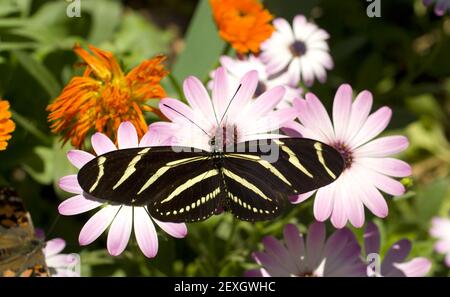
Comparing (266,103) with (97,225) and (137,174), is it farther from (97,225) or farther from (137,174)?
(97,225)

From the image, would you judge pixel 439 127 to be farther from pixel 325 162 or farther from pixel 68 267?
pixel 68 267

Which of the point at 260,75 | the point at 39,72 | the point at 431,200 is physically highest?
the point at 39,72

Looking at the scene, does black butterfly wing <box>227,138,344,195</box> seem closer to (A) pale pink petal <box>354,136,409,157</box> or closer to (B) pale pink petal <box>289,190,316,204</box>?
(B) pale pink petal <box>289,190,316,204</box>

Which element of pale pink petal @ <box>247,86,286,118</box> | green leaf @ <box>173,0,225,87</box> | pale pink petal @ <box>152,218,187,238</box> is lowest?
pale pink petal @ <box>152,218,187,238</box>

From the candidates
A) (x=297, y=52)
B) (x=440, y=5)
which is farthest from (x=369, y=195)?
(x=440, y=5)

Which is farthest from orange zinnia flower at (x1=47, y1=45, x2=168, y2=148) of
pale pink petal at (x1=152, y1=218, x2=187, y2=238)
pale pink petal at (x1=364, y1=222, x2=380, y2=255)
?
pale pink petal at (x1=364, y1=222, x2=380, y2=255)

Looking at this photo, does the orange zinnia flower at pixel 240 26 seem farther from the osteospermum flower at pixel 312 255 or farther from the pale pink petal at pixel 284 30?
the osteospermum flower at pixel 312 255
